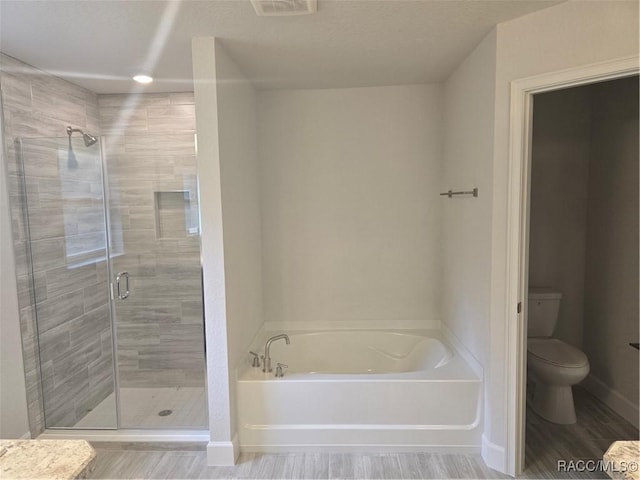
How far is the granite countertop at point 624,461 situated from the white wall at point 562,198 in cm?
231

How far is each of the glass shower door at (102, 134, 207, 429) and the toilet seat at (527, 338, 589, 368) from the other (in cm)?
239

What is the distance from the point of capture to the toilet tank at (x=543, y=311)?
2955 millimetres

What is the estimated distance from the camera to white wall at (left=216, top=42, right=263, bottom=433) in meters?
2.19

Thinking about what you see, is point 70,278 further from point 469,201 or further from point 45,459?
point 469,201

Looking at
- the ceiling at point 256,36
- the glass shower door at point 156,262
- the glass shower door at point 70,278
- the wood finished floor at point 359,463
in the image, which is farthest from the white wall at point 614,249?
the glass shower door at point 70,278

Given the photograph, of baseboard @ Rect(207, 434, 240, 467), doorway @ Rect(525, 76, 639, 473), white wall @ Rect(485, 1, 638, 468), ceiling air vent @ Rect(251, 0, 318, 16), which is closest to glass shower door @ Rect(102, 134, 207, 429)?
baseboard @ Rect(207, 434, 240, 467)

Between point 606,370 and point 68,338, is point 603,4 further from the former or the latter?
point 68,338

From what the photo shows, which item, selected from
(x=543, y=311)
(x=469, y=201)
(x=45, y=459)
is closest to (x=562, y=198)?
(x=543, y=311)

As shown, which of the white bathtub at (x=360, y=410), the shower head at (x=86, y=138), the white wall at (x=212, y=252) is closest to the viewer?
the white wall at (x=212, y=252)

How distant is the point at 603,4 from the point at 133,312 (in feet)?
11.1

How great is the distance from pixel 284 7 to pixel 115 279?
7.16 ft

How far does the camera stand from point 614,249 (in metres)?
2.75

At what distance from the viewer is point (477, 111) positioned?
7.43ft

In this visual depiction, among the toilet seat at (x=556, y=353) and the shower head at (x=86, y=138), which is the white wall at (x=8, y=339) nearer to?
the shower head at (x=86, y=138)
